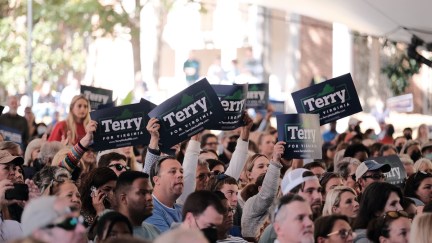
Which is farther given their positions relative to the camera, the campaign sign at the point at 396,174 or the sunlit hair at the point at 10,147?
the campaign sign at the point at 396,174

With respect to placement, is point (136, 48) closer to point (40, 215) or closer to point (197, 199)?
point (197, 199)

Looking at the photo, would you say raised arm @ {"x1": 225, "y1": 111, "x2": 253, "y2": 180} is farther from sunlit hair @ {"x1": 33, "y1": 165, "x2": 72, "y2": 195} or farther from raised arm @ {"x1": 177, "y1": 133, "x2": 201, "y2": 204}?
sunlit hair @ {"x1": 33, "y1": 165, "x2": 72, "y2": 195}

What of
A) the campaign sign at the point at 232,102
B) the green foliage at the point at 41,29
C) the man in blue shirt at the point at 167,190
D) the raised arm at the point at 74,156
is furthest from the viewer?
the green foliage at the point at 41,29

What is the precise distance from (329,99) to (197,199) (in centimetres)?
629

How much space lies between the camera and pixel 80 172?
14.6 metres

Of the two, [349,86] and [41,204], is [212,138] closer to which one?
[349,86]

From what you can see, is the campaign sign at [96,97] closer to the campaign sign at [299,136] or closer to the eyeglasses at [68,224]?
the campaign sign at [299,136]

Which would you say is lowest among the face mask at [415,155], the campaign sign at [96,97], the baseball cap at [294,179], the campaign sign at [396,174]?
the baseball cap at [294,179]

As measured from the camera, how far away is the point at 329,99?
54.4 ft

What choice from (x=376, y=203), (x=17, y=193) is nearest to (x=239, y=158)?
(x=376, y=203)

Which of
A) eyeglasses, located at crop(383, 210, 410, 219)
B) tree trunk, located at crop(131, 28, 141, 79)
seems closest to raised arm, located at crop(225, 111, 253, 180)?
eyeglasses, located at crop(383, 210, 410, 219)

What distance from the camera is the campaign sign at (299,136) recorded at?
568 inches

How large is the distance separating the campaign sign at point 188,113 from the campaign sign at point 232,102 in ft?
2.94

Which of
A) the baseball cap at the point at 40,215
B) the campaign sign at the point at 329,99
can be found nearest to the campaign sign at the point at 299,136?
the campaign sign at the point at 329,99
